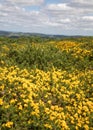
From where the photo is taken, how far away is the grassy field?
12.4 meters

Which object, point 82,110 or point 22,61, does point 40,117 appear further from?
point 22,61

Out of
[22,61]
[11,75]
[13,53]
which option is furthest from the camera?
[13,53]

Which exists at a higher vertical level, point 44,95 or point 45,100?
point 44,95

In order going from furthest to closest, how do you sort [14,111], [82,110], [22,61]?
[22,61] < [82,110] < [14,111]

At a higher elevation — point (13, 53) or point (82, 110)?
point (13, 53)

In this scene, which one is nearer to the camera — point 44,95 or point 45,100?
point 45,100

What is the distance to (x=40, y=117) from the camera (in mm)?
12695

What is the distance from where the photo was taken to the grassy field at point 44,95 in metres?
12.4

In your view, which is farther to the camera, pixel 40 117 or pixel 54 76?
pixel 54 76

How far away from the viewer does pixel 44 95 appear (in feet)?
48.2

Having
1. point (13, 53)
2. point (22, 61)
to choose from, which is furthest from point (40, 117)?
point (13, 53)

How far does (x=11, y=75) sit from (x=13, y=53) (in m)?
6.18

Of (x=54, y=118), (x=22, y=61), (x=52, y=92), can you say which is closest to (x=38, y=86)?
(x=52, y=92)

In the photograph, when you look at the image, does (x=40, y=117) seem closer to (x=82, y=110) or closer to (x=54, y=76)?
(x=82, y=110)
